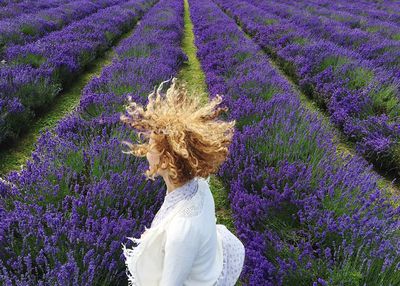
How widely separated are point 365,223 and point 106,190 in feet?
5.27

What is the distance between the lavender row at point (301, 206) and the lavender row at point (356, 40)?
2.94 m

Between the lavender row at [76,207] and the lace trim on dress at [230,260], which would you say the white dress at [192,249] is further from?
the lavender row at [76,207]

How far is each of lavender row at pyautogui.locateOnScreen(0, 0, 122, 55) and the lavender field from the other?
0.15ft

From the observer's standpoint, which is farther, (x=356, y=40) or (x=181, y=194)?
(x=356, y=40)

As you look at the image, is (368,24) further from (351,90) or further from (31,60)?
(31,60)

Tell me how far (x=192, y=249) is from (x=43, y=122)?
3.86m

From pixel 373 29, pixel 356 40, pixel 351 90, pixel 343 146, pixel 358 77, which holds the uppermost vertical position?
pixel 373 29

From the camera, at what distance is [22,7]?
988 cm

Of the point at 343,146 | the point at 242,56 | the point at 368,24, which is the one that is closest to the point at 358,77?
the point at 343,146

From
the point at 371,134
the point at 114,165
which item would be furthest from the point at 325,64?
the point at 114,165

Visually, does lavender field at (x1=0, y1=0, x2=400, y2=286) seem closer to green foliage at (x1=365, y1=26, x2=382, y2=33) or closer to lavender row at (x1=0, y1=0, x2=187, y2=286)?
lavender row at (x1=0, y1=0, x2=187, y2=286)

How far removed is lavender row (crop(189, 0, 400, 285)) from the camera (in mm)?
1989

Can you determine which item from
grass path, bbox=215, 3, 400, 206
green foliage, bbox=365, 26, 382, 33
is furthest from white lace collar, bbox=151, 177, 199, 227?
green foliage, bbox=365, 26, 382, 33

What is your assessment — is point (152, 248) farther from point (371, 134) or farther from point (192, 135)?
point (371, 134)
